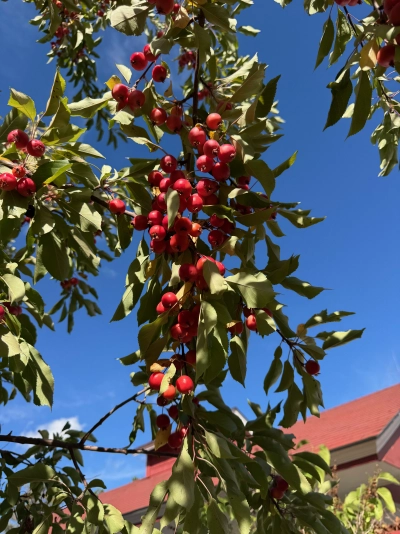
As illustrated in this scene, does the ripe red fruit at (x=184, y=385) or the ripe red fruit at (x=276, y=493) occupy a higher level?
the ripe red fruit at (x=184, y=385)

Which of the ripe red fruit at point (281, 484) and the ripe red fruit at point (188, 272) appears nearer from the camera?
the ripe red fruit at point (188, 272)

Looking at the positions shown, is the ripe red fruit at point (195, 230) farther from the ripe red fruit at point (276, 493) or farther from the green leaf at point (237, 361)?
the ripe red fruit at point (276, 493)

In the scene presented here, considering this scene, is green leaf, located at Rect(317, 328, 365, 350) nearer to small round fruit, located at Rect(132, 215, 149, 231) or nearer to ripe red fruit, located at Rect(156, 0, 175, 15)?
small round fruit, located at Rect(132, 215, 149, 231)

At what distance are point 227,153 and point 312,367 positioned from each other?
960 millimetres

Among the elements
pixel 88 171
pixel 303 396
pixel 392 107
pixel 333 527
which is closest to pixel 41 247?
pixel 88 171

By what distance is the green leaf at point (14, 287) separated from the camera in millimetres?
1523

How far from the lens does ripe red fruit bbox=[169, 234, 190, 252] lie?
57.0 inches

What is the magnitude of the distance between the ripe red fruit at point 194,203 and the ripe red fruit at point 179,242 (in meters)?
0.10

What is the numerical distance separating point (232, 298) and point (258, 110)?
66 centimetres

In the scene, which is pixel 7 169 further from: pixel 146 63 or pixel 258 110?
pixel 258 110

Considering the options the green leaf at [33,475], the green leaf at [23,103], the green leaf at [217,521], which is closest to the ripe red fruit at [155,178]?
the green leaf at [23,103]

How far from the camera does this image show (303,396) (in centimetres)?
195

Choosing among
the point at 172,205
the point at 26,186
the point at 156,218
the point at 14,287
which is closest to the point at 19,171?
the point at 26,186

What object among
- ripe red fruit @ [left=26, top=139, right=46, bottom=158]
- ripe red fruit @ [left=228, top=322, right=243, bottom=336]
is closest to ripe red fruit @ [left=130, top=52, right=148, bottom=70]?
ripe red fruit @ [left=26, top=139, right=46, bottom=158]
